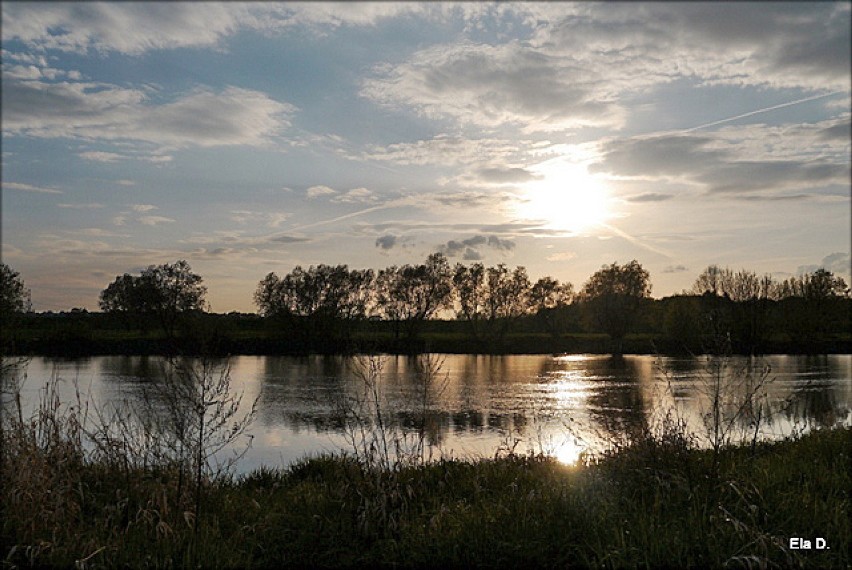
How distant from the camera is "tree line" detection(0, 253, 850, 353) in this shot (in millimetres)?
61062

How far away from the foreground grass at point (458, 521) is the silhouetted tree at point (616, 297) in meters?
61.9

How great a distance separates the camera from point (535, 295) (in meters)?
83.8

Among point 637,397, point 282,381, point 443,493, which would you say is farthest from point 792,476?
point 282,381

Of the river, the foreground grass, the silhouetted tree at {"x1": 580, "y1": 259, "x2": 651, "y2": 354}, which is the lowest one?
the river

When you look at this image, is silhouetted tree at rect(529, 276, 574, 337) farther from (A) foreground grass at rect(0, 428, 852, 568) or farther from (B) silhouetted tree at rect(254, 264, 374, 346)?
(A) foreground grass at rect(0, 428, 852, 568)

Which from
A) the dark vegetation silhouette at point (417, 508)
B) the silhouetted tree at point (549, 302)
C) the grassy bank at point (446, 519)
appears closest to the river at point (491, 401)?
the dark vegetation silhouette at point (417, 508)

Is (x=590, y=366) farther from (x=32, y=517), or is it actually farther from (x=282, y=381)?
(x=32, y=517)

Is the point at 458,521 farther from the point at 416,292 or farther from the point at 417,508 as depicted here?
the point at 416,292

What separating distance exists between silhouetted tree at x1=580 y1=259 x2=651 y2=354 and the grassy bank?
203 feet

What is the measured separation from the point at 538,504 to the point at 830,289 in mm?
68018

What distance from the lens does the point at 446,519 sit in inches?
254

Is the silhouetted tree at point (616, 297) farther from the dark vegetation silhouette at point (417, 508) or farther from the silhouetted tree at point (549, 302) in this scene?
the dark vegetation silhouette at point (417, 508)

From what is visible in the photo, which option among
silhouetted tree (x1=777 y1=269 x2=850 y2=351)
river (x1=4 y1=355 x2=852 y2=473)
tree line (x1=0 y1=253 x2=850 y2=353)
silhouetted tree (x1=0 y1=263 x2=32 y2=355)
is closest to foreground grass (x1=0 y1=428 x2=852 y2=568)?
river (x1=4 y1=355 x2=852 y2=473)

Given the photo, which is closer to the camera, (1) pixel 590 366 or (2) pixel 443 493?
(2) pixel 443 493
